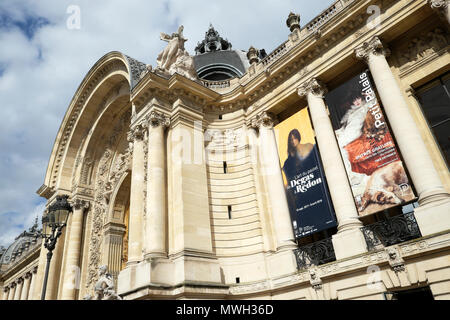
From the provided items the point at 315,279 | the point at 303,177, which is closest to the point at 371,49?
the point at 303,177

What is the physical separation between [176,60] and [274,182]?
727 cm

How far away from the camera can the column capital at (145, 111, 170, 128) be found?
45.1 ft

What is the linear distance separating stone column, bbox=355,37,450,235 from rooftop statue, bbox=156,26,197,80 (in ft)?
24.0

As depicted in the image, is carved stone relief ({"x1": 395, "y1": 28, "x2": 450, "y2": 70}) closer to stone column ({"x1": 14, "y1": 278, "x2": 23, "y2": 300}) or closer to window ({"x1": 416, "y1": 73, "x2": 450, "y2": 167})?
window ({"x1": 416, "y1": 73, "x2": 450, "y2": 167})

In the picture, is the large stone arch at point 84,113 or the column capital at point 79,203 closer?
the large stone arch at point 84,113

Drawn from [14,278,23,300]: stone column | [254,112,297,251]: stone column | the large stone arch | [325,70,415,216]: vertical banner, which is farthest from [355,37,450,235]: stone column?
[14,278,23,300]: stone column

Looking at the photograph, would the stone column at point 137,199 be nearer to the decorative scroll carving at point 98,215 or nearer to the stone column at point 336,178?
the stone column at point 336,178

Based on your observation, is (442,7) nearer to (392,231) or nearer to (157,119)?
(392,231)

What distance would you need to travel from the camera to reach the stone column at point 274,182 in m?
12.0

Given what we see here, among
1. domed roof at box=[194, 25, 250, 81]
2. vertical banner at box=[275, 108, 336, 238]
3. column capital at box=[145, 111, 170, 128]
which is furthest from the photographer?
domed roof at box=[194, 25, 250, 81]

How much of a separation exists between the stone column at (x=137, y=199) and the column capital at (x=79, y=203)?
27.0 feet

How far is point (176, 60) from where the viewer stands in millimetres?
15320

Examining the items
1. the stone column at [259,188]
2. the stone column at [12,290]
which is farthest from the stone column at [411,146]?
the stone column at [12,290]

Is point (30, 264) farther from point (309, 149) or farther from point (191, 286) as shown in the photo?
point (309, 149)
